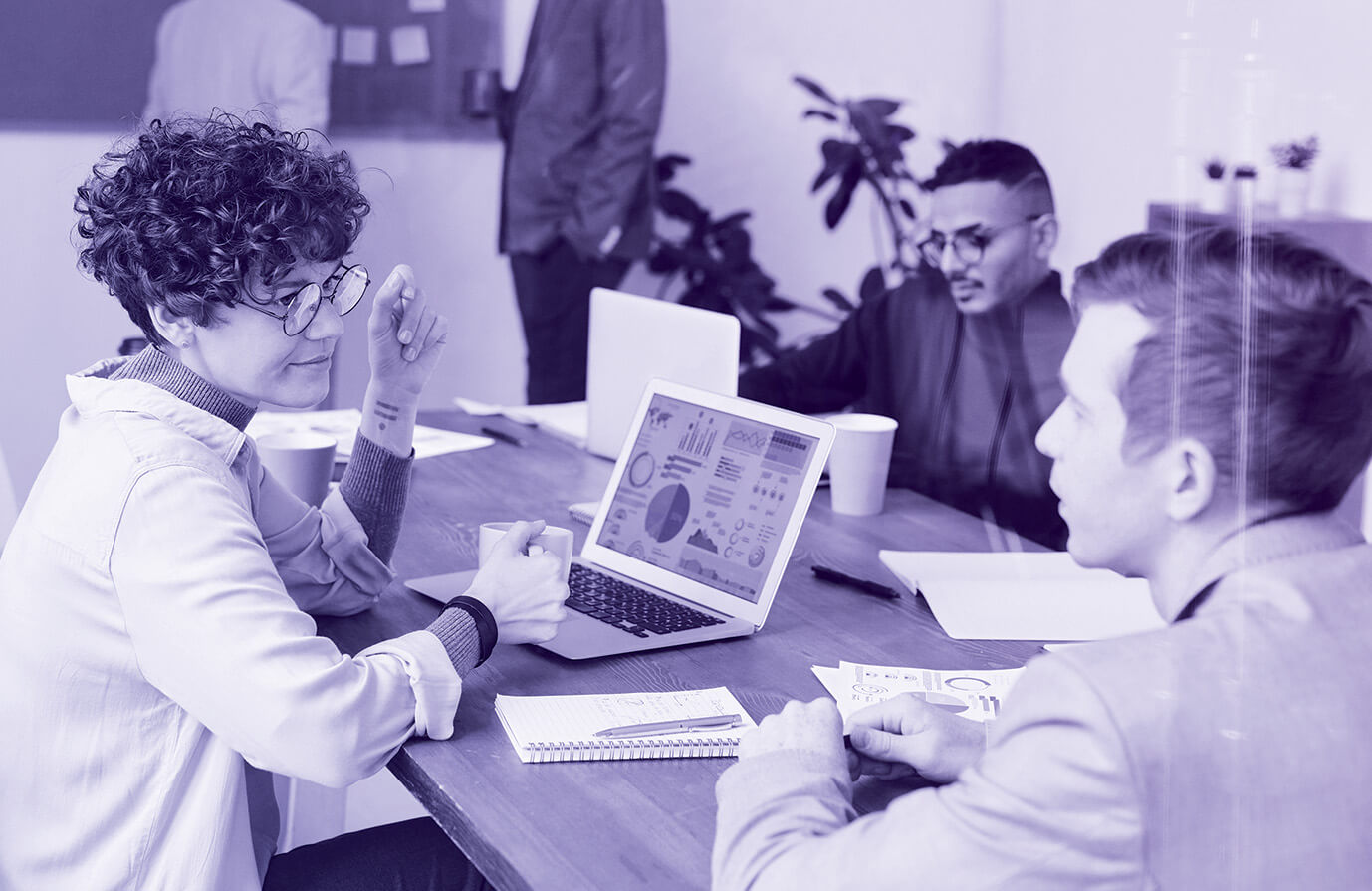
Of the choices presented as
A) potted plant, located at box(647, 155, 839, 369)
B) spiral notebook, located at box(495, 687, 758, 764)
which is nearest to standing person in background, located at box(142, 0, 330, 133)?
potted plant, located at box(647, 155, 839, 369)

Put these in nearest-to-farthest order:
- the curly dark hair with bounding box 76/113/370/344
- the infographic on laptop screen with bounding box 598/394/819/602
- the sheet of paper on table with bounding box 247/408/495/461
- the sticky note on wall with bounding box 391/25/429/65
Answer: the curly dark hair with bounding box 76/113/370/344 < the infographic on laptop screen with bounding box 598/394/819/602 < the sheet of paper on table with bounding box 247/408/495/461 < the sticky note on wall with bounding box 391/25/429/65

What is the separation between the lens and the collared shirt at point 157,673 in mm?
1063

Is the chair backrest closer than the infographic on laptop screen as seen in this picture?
No

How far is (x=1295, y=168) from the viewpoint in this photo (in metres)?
3.00

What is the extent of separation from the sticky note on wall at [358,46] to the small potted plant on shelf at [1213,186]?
2.36 m

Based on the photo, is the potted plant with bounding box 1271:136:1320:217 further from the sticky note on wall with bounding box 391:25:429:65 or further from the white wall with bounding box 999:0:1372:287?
the sticky note on wall with bounding box 391:25:429:65

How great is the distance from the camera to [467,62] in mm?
4141

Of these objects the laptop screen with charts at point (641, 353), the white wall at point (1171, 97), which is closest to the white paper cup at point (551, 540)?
the laptop screen with charts at point (641, 353)

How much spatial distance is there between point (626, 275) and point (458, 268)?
0.53 m

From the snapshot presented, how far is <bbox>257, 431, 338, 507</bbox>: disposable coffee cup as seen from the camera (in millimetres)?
1753

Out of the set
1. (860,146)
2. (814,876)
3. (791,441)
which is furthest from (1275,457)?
(860,146)

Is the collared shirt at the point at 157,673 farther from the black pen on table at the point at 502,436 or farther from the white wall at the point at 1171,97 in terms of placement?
the white wall at the point at 1171,97

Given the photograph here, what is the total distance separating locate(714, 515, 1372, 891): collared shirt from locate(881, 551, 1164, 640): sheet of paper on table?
0.67m

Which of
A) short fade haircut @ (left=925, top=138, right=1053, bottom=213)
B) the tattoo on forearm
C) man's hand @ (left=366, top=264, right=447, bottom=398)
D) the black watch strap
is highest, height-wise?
short fade haircut @ (left=925, top=138, right=1053, bottom=213)
